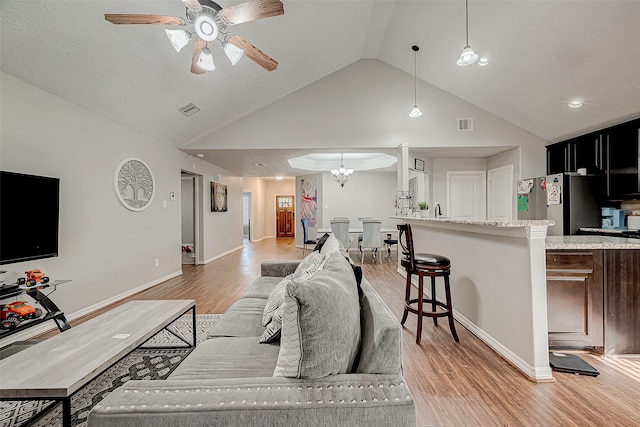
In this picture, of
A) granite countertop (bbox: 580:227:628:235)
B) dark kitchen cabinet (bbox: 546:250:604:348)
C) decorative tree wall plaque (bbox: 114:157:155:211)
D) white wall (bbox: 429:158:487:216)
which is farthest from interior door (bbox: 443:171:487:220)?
decorative tree wall plaque (bbox: 114:157:155:211)

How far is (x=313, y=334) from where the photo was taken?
2.91ft

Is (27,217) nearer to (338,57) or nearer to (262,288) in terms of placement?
(262,288)

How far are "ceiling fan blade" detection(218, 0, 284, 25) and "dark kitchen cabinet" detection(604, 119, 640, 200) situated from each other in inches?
181

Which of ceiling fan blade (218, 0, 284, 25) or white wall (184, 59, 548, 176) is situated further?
white wall (184, 59, 548, 176)

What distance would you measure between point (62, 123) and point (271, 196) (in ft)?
29.9

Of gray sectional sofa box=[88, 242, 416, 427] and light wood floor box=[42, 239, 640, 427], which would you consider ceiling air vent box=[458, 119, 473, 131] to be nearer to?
light wood floor box=[42, 239, 640, 427]

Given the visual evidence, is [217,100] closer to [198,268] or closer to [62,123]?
[62,123]

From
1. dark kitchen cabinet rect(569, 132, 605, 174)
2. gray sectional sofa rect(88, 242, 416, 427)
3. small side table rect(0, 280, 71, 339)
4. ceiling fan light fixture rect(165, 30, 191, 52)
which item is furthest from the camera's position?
dark kitchen cabinet rect(569, 132, 605, 174)

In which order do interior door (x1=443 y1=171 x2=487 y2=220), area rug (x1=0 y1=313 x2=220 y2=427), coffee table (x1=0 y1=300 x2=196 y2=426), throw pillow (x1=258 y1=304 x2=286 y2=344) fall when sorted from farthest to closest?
1. interior door (x1=443 y1=171 x2=487 y2=220)
2. area rug (x1=0 y1=313 x2=220 y2=427)
3. throw pillow (x1=258 y1=304 x2=286 y2=344)
4. coffee table (x1=0 y1=300 x2=196 y2=426)

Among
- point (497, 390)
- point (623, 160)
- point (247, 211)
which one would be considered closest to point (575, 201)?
point (623, 160)

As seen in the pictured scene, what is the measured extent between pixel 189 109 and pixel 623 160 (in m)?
5.94

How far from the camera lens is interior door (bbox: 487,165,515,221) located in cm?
528

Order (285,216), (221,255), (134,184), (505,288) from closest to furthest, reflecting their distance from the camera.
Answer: (505,288), (134,184), (221,255), (285,216)

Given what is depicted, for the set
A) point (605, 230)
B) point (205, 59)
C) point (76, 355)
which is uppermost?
point (205, 59)
